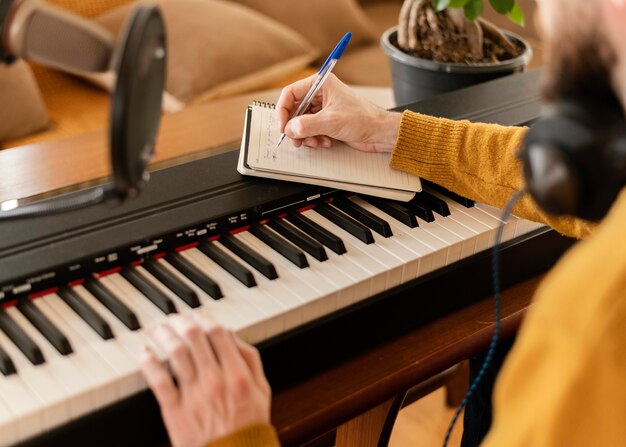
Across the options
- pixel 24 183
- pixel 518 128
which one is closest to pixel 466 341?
pixel 518 128

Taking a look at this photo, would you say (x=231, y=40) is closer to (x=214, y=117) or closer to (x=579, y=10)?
(x=214, y=117)

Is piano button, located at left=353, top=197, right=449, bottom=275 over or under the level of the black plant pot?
under

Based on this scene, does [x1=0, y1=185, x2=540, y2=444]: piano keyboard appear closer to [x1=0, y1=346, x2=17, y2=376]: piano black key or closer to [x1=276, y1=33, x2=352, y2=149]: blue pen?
[x1=0, y1=346, x2=17, y2=376]: piano black key

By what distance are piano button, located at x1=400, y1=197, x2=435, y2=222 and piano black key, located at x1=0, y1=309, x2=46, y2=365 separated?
555 mm

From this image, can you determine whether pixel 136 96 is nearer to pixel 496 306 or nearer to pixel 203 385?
pixel 203 385

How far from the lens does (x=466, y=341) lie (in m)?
1.12

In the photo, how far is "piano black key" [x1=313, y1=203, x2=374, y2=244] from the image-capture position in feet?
3.60

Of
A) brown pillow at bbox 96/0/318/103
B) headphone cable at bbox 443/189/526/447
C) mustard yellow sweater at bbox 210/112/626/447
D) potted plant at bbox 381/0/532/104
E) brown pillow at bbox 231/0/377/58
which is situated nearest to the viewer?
mustard yellow sweater at bbox 210/112/626/447

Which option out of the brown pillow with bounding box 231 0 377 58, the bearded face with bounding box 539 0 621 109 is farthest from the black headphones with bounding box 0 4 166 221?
the brown pillow with bounding box 231 0 377 58

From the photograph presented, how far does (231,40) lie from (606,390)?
74.4 inches

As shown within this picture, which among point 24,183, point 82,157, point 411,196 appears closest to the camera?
point 411,196

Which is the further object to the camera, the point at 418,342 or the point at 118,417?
the point at 418,342

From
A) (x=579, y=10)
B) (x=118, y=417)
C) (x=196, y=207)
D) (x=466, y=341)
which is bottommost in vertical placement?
(x=466, y=341)

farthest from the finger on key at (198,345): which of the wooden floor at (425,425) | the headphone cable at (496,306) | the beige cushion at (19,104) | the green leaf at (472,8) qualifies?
the beige cushion at (19,104)
